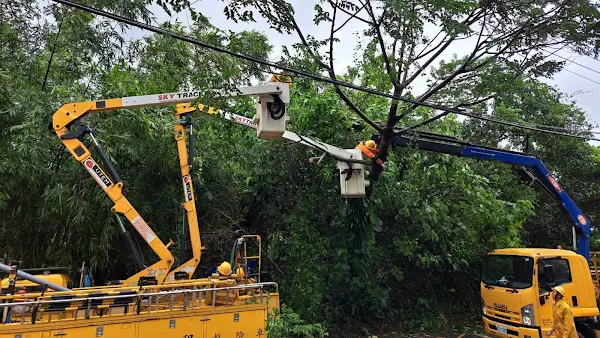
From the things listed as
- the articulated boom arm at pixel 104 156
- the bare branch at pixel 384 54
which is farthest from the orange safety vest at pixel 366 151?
the articulated boom arm at pixel 104 156

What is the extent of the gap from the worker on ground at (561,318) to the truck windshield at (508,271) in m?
A: 0.54

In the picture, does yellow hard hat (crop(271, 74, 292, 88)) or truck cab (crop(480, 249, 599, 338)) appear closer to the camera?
yellow hard hat (crop(271, 74, 292, 88))

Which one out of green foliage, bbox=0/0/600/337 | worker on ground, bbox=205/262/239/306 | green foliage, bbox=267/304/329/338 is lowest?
green foliage, bbox=267/304/329/338

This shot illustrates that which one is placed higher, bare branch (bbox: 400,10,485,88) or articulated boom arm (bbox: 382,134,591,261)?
bare branch (bbox: 400,10,485,88)

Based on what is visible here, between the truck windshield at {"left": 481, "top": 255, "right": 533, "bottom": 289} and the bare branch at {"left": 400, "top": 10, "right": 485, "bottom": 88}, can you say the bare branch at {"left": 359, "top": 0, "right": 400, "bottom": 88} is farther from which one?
the truck windshield at {"left": 481, "top": 255, "right": 533, "bottom": 289}

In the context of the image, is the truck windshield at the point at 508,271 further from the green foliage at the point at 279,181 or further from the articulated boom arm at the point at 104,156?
the articulated boom arm at the point at 104,156

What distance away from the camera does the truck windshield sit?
750 centimetres

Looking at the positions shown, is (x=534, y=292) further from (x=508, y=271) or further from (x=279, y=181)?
(x=279, y=181)

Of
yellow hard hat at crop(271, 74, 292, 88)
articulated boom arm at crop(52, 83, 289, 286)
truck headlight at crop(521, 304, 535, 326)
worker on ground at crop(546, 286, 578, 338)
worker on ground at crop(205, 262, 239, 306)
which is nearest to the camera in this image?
worker on ground at crop(205, 262, 239, 306)

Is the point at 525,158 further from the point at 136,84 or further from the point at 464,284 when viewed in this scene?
the point at 136,84

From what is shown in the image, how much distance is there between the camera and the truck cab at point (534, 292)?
7172 millimetres

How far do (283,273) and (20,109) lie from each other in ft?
20.7

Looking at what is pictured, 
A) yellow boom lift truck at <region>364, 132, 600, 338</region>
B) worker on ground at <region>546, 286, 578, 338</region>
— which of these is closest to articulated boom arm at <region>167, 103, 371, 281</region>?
yellow boom lift truck at <region>364, 132, 600, 338</region>

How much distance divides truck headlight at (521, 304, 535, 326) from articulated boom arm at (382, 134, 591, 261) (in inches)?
107
